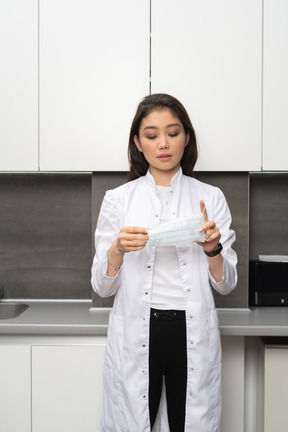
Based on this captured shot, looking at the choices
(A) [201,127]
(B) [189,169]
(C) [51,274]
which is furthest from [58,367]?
(A) [201,127]

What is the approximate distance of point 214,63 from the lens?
189 centimetres

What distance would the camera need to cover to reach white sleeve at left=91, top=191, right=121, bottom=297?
4.72 ft

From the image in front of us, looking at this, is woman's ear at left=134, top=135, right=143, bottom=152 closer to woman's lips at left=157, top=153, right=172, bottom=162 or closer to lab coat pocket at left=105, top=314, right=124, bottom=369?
woman's lips at left=157, top=153, right=172, bottom=162

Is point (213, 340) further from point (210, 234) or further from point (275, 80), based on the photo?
point (275, 80)

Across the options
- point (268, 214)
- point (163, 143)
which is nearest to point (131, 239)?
point (163, 143)

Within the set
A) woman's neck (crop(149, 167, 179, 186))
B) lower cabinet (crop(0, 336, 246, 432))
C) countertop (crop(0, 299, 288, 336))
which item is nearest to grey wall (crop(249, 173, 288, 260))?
countertop (crop(0, 299, 288, 336))

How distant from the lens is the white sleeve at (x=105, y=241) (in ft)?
4.72

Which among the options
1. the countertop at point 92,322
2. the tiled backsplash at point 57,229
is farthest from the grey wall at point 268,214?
the countertop at point 92,322

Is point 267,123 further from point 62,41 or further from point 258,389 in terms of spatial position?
point 258,389

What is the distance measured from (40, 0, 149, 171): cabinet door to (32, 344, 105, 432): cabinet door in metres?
0.75

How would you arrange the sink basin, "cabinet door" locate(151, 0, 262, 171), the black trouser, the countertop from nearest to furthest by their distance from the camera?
the black trouser → the countertop → "cabinet door" locate(151, 0, 262, 171) → the sink basin

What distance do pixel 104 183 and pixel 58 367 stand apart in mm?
800

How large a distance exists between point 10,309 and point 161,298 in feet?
3.61

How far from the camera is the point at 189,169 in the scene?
1.61 meters
